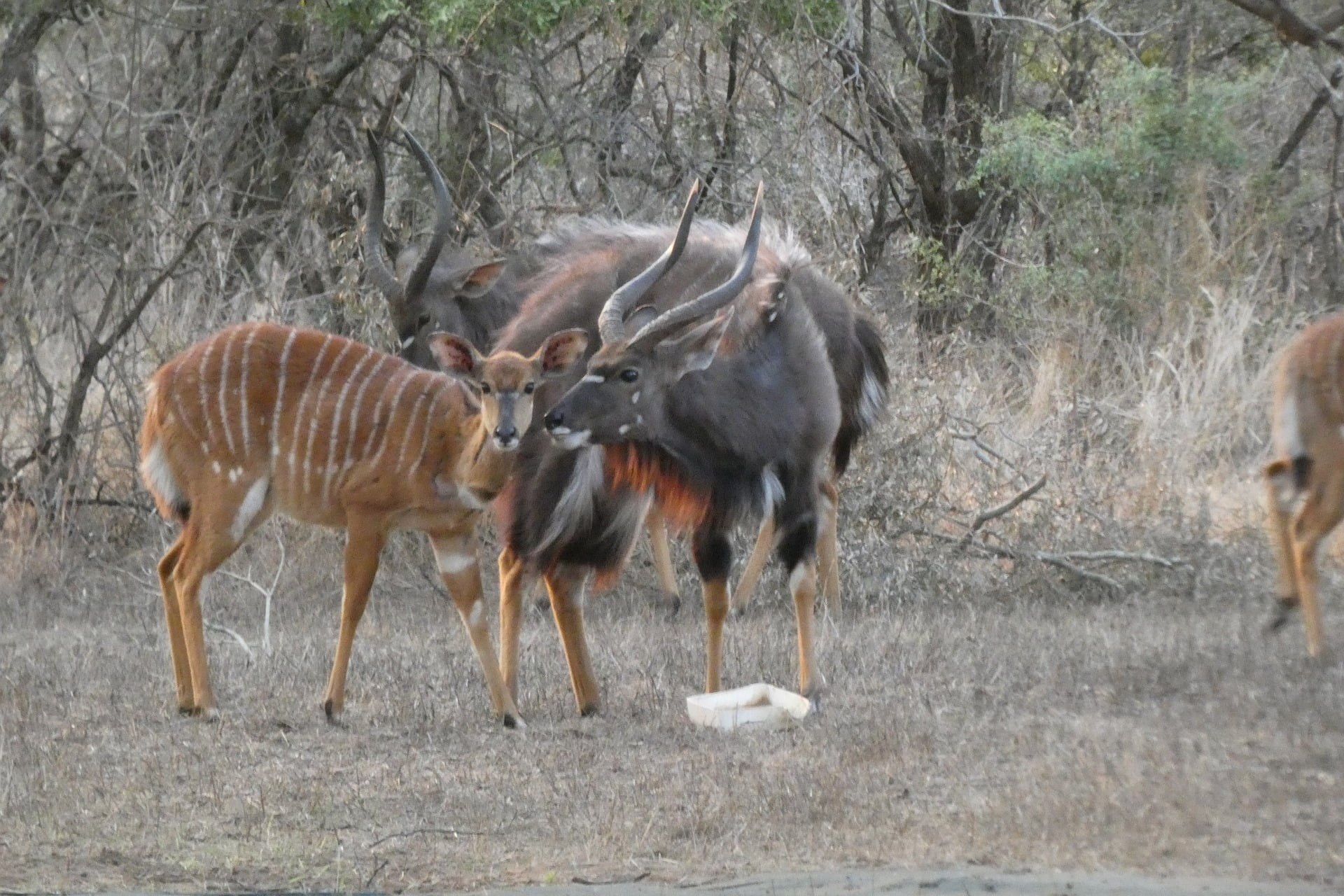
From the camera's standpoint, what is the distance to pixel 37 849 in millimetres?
5176

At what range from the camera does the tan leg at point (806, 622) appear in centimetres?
700

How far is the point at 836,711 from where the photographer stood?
6734 mm

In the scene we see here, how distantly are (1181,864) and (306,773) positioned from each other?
2.72 metres

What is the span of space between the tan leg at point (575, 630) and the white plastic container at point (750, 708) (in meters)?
0.35

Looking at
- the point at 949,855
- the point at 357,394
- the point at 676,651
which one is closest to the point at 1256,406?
the point at 676,651

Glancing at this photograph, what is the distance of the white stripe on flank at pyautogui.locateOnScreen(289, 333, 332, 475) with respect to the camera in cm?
684

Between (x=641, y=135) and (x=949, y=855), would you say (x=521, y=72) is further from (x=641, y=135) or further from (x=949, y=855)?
(x=949, y=855)

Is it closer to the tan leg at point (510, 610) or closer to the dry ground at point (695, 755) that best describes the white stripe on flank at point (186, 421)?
the dry ground at point (695, 755)

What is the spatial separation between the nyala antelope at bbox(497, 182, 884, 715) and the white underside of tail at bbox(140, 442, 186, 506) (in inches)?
45.7

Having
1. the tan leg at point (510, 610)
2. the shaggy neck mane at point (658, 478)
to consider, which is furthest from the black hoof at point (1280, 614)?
the tan leg at point (510, 610)

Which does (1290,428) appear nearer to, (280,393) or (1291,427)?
(1291,427)

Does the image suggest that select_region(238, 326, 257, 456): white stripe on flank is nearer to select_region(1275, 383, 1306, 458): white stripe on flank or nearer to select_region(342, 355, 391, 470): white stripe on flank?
select_region(342, 355, 391, 470): white stripe on flank

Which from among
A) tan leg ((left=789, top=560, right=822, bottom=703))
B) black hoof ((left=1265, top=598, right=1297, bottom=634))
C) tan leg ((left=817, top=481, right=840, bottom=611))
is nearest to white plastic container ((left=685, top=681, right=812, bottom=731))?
tan leg ((left=789, top=560, right=822, bottom=703))

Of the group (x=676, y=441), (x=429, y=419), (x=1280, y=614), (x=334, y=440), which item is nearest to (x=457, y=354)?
(x=429, y=419)
